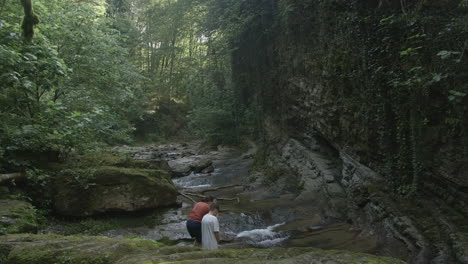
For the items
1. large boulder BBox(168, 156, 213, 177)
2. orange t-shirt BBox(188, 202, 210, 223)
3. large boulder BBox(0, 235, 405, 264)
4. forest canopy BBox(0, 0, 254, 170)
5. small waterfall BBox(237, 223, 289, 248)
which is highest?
forest canopy BBox(0, 0, 254, 170)

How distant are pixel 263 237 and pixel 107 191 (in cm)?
440

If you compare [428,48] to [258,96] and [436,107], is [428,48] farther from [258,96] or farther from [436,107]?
[258,96]

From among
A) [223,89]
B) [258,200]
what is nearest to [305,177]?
[258,200]

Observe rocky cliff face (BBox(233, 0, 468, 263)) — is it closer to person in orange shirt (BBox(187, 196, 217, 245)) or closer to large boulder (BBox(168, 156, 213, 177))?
person in orange shirt (BBox(187, 196, 217, 245))

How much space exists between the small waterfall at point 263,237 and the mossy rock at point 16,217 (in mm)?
4765

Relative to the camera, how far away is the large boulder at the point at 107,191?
834cm

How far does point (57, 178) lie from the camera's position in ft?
27.7

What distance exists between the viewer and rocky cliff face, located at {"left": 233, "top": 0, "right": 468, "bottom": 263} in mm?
6699

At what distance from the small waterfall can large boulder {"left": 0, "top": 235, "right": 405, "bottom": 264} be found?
14.9 feet

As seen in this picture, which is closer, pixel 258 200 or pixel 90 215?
pixel 90 215

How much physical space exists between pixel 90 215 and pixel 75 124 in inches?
95.4

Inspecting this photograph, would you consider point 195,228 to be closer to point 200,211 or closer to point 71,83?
point 200,211

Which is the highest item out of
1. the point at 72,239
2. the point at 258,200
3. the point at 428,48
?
the point at 428,48

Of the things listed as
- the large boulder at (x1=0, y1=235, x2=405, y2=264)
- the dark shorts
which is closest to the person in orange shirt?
the dark shorts
